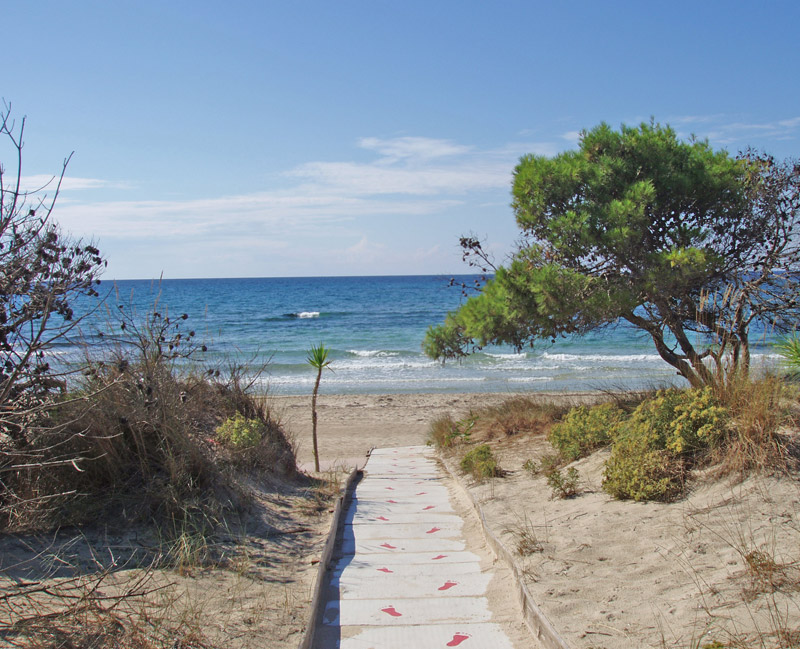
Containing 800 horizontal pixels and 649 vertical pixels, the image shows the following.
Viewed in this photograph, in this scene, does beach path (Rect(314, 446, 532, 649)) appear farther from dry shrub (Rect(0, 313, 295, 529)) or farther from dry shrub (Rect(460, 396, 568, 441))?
dry shrub (Rect(460, 396, 568, 441))

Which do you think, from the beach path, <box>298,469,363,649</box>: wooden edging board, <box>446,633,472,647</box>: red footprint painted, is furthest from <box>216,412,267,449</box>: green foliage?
<box>446,633,472,647</box>: red footprint painted

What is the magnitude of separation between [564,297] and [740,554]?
475cm

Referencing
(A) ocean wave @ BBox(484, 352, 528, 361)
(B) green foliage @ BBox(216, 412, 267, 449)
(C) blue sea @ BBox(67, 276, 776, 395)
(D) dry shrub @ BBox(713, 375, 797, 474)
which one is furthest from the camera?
(A) ocean wave @ BBox(484, 352, 528, 361)

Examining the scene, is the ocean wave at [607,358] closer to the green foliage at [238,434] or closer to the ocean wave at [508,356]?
the ocean wave at [508,356]

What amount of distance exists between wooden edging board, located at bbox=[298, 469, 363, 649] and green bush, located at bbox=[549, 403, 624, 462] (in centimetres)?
236

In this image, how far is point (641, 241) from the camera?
852cm

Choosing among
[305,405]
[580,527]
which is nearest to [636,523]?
[580,527]

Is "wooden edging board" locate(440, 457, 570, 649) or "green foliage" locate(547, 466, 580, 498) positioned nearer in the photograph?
"wooden edging board" locate(440, 457, 570, 649)

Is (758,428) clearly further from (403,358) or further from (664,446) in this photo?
(403,358)

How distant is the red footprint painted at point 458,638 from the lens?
10.6 feet

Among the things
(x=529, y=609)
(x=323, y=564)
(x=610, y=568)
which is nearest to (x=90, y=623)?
(x=323, y=564)

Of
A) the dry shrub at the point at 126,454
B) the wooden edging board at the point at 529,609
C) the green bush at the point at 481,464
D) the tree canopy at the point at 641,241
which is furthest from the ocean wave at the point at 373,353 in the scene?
the wooden edging board at the point at 529,609

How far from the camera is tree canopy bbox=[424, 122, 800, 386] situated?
8.16 meters

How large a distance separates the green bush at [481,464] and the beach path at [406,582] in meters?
0.61
